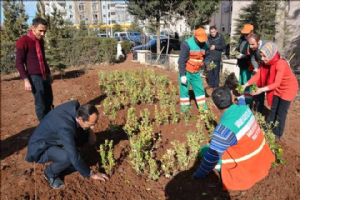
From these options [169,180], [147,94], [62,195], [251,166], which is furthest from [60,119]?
[147,94]

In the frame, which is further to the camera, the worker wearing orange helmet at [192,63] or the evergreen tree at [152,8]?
the evergreen tree at [152,8]

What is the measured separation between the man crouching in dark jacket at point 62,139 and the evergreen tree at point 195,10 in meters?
15.9

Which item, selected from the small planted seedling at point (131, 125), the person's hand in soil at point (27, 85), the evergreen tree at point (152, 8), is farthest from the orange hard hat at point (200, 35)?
the evergreen tree at point (152, 8)

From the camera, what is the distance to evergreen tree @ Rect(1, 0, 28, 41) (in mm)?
13281

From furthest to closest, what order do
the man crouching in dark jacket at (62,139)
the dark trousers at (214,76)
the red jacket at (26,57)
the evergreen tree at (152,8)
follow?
the evergreen tree at (152,8) → the dark trousers at (214,76) → the red jacket at (26,57) → the man crouching in dark jacket at (62,139)

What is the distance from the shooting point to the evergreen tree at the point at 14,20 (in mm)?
13281

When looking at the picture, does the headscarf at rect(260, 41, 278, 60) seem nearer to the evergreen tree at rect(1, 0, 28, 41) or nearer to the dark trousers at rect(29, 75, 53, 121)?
the dark trousers at rect(29, 75, 53, 121)

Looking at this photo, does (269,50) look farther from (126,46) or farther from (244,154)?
(126,46)

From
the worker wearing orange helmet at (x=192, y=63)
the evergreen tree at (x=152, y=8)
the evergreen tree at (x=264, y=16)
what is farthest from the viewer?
the evergreen tree at (x=152, y=8)

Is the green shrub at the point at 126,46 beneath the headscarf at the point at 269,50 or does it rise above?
beneath

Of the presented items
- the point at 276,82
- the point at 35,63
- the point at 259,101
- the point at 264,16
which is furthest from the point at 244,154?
the point at 264,16

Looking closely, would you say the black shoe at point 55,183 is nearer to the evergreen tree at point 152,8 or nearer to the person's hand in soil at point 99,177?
A: the person's hand in soil at point 99,177

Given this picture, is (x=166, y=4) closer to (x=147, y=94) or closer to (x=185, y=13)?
(x=185, y=13)

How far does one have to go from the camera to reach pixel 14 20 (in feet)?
45.3
